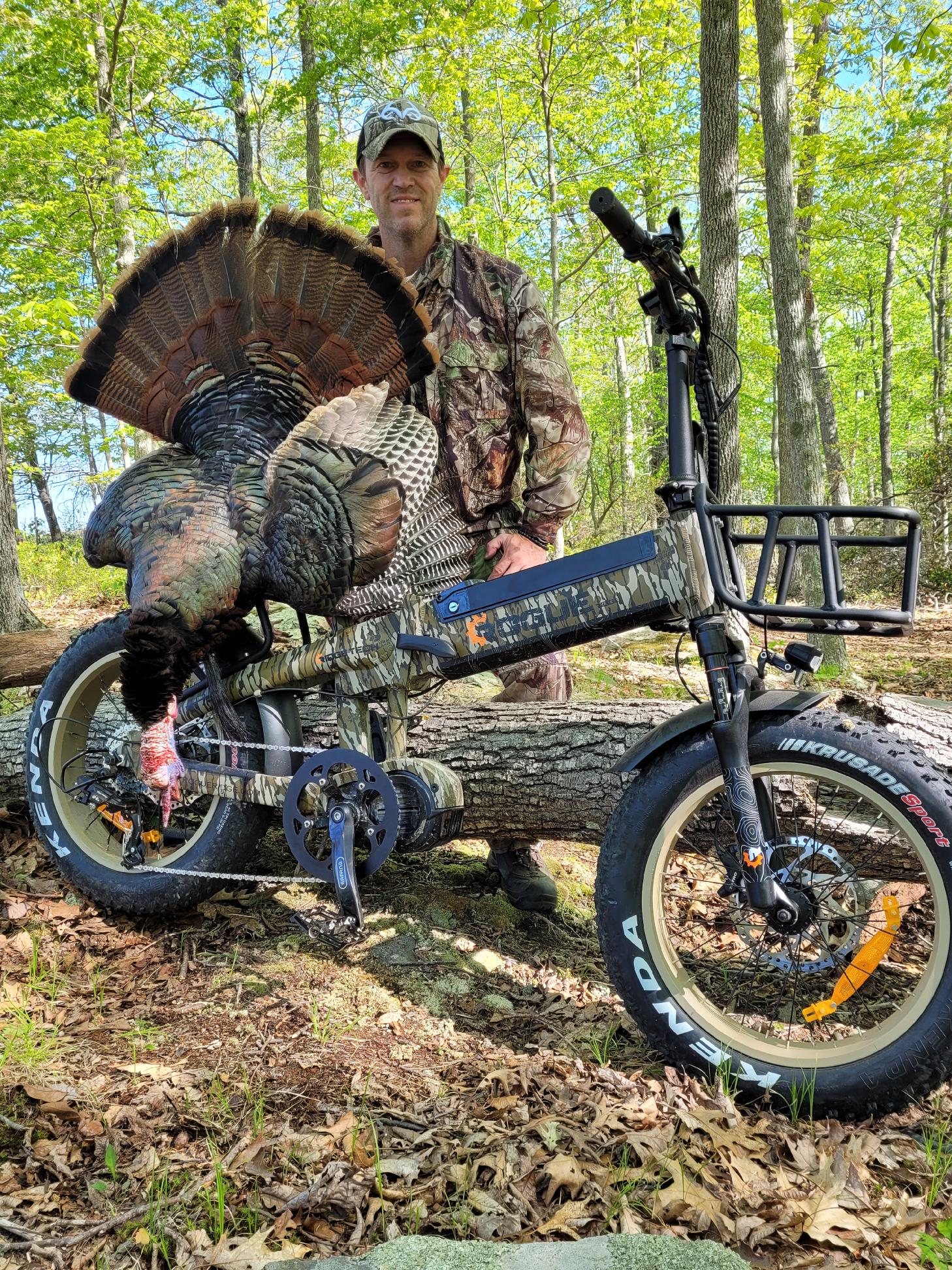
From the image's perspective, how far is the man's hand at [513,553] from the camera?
2997 millimetres

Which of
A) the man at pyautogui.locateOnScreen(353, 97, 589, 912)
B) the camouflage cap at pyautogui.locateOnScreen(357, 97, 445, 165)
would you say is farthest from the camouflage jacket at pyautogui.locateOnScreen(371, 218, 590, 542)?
the camouflage cap at pyautogui.locateOnScreen(357, 97, 445, 165)

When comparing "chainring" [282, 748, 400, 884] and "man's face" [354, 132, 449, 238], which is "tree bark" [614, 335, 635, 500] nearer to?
"man's face" [354, 132, 449, 238]

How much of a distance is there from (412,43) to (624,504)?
31.3 feet

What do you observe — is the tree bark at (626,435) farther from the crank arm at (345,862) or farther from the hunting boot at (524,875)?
the crank arm at (345,862)

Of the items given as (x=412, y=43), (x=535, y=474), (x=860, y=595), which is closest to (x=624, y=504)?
(x=860, y=595)

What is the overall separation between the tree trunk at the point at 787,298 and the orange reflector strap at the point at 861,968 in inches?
216

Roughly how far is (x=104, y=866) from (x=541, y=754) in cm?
177

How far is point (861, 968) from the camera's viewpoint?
2.10 meters

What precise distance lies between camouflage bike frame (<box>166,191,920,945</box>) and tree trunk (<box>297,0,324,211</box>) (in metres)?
9.50

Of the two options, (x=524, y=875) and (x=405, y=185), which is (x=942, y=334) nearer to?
(x=405, y=185)

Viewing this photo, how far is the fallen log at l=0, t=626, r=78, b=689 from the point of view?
3898 mm

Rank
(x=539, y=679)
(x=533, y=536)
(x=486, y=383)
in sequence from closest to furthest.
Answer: (x=533, y=536), (x=486, y=383), (x=539, y=679)

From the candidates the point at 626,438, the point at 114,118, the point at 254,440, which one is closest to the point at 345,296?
the point at 254,440

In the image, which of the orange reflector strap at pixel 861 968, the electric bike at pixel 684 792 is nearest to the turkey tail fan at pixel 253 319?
the electric bike at pixel 684 792
